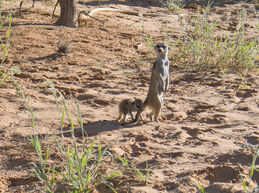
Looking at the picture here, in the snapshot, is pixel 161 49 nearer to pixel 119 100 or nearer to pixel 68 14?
pixel 119 100

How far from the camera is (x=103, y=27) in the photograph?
777 centimetres

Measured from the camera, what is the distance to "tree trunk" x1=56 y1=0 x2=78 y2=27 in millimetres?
7340

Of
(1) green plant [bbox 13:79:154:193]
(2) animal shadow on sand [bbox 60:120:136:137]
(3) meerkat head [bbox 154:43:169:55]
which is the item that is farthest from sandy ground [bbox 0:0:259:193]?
(3) meerkat head [bbox 154:43:169:55]

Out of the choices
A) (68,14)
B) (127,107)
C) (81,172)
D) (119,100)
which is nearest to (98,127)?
(127,107)

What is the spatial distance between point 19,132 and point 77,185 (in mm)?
1249

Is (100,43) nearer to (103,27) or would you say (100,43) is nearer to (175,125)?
(103,27)

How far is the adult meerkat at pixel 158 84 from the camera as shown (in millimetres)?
4680

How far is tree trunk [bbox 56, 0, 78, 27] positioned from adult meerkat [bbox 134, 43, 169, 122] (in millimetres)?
2970

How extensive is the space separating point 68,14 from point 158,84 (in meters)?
3.26

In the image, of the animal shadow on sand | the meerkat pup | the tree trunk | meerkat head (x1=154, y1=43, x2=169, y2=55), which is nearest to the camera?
the animal shadow on sand

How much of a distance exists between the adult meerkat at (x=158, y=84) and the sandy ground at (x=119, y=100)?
192 millimetres

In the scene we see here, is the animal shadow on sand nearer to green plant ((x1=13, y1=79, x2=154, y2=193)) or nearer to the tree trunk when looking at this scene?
green plant ((x1=13, y1=79, x2=154, y2=193))

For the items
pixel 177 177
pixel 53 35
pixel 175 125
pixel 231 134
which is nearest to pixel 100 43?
pixel 53 35

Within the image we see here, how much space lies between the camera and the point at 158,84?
4828mm
